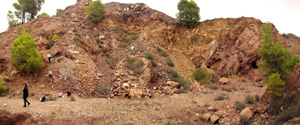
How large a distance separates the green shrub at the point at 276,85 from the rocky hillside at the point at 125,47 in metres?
10.2

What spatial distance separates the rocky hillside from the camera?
629 inches

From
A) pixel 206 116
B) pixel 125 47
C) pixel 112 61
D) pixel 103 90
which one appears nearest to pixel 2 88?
pixel 103 90

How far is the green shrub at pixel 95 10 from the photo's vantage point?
26.4 metres

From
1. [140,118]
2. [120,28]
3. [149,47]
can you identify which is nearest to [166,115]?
[140,118]

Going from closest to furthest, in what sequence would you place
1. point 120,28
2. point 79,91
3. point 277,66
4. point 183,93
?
point 277,66 < point 79,91 < point 183,93 < point 120,28

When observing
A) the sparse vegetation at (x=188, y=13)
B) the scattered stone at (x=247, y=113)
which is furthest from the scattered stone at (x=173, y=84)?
the sparse vegetation at (x=188, y=13)

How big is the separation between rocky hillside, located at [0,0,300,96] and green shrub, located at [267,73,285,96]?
33.3 ft

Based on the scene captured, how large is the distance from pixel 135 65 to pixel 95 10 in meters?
13.0

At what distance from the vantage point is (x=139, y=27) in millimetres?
28047

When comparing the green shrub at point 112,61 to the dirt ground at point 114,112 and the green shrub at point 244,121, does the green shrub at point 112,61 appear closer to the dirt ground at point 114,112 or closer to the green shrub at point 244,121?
the dirt ground at point 114,112

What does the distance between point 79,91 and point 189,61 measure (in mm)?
16028

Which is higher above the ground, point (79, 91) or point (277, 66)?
point (277, 66)

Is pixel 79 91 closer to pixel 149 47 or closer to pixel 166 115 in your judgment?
pixel 166 115

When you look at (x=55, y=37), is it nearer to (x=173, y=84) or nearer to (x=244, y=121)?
(x=173, y=84)
